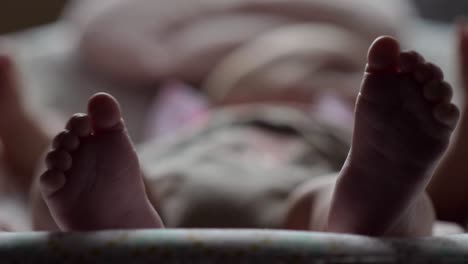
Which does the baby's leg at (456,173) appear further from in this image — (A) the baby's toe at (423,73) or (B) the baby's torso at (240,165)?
(A) the baby's toe at (423,73)

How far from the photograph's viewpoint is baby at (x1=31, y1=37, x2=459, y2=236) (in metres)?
0.48

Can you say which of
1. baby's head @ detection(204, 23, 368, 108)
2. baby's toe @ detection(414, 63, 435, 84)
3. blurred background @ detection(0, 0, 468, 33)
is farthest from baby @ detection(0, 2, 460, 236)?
blurred background @ detection(0, 0, 468, 33)

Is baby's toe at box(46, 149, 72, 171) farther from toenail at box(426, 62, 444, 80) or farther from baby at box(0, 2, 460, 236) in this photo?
toenail at box(426, 62, 444, 80)

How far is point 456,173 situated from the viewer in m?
0.75

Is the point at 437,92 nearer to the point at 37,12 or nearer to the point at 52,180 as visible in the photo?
the point at 52,180

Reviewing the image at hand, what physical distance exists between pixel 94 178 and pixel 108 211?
28 mm

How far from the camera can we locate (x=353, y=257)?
45 cm

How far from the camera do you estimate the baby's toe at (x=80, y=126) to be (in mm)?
490

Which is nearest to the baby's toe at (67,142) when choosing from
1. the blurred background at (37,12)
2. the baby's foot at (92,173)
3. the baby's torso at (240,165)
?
the baby's foot at (92,173)

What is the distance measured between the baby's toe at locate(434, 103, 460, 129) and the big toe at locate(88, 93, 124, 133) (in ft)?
0.77

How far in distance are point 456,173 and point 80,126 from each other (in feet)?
1.48

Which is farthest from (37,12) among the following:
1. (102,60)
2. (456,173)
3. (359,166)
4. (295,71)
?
(359,166)

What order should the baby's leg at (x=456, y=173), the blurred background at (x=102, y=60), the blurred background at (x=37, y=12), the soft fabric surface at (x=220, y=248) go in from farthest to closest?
the blurred background at (x=37, y=12), the blurred background at (x=102, y=60), the baby's leg at (x=456, y=173), the soft fabric surface at (x=220, y=248)

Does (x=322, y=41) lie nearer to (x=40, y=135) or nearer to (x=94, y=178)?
(x=40, y=135)
